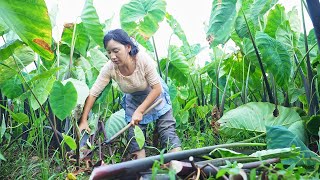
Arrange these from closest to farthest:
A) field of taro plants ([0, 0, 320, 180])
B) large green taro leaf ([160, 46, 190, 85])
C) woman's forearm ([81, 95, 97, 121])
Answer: field of taro plants ([0, 0, 320, 180]) → woman's forearm ([81, 95, 97, 121]) → large green taro leaf ([160, 46, 190, 85])

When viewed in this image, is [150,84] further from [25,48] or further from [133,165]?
[133,165]

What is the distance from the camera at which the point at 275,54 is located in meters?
1.86

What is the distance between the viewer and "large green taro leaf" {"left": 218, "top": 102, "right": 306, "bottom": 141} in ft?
6.31

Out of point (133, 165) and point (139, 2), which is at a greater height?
point (139, 2)

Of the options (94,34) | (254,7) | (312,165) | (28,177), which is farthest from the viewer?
(94,34)

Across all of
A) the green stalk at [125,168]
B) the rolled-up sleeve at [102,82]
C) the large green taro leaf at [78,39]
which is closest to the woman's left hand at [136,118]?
the rolled-up sleeve at [102,82]

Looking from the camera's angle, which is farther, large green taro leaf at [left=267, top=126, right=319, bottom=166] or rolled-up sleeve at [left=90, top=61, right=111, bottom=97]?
rolled-up sleeve at [left=90, top=61, right=111, bottom=97]

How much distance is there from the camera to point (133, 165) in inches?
43.3

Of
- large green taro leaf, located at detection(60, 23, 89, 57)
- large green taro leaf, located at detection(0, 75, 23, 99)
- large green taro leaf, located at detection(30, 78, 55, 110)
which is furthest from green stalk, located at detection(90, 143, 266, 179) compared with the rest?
large green taro leaf, located at detection(60, 23, 89, 57)

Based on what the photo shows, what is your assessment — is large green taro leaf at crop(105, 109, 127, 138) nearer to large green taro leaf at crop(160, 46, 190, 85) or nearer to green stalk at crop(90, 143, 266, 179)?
large green taro leaf at crop(160, 46, 190, 85)

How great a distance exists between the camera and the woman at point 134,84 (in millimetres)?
1993

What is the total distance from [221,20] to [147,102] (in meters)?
0.49

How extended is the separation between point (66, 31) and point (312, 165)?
150 centimetres

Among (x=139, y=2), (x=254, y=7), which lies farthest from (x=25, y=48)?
(x=254, y=7)
